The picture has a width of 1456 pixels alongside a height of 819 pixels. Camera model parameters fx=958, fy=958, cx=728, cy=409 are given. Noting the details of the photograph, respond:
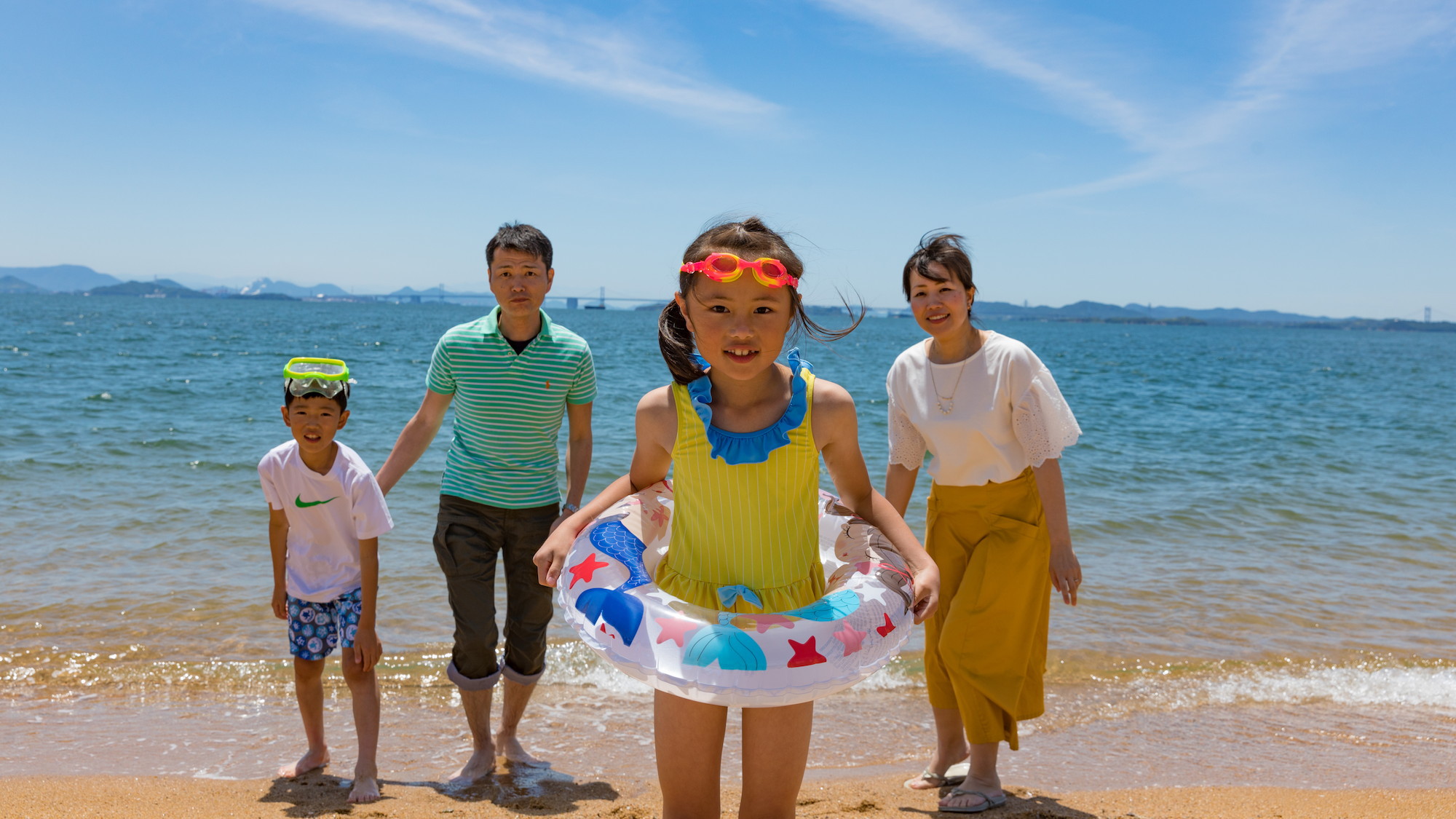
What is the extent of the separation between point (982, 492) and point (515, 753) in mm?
2151

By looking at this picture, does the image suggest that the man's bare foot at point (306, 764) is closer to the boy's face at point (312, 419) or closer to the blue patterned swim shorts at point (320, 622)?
the blue patterned swim shorts at point (320, 622)

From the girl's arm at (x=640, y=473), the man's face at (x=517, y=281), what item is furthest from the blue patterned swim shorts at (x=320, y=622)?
the girl's arm at (x=640, y=473)

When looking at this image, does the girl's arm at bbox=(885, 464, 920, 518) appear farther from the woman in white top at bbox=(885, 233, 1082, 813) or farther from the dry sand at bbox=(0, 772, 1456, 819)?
the dry sand at bbox=(0, 772, 1456, 819)

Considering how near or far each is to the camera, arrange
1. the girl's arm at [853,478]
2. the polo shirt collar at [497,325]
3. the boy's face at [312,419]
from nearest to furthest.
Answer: the girl's arm at [853,478] → the boy's face at [312,419] → the polo shirt collar at [497,325]

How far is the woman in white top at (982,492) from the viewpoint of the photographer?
326cm

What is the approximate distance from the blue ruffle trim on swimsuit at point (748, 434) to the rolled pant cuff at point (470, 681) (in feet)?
6.49

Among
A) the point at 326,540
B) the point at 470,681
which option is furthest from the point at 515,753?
the point at 326,540

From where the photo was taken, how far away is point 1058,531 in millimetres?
3273

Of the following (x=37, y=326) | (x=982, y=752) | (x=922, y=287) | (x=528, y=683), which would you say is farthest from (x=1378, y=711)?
(x=37, y=326)

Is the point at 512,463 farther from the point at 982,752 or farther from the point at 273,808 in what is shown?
the point at 982,752

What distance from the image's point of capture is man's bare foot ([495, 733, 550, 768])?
3883 millimetres

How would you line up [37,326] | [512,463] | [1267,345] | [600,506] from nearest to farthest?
[600,506] < [512,463] < [37,326] < [1267,345]

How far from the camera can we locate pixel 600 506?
2402 millimetres

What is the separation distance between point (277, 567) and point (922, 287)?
244cm
